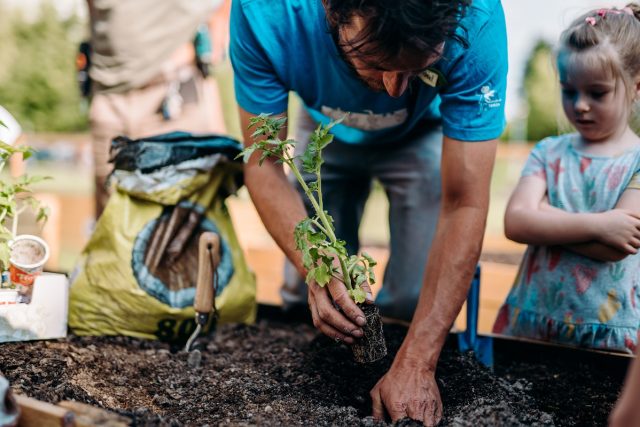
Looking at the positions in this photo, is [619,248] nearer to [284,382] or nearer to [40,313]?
[284,382]

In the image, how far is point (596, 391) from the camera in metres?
1.85

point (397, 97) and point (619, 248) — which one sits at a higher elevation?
point (397, 97)

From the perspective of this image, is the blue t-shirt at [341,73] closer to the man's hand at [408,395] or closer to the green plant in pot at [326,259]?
the green plant in pot at [326,259]

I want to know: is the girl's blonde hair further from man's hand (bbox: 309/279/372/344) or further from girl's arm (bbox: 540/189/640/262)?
man's hand (bbox: 309/279/372/344)

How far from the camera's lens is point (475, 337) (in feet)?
6.66

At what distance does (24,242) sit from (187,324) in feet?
1.98

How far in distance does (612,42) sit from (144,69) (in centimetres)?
231

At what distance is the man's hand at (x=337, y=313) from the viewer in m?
1.52

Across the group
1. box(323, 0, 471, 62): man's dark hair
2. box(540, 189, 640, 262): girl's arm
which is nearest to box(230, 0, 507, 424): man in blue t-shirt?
box(323, 0, 471, 62): man's dark hair

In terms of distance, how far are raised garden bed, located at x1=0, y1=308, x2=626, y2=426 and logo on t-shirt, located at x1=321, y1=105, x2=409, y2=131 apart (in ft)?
2.32

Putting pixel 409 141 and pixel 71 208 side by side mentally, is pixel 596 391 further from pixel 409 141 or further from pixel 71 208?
pixel 71 208

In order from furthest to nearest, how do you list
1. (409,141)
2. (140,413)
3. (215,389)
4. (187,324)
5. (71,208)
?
(71,208)
(409,141)
(187,324)
(215,389)
(140,413)

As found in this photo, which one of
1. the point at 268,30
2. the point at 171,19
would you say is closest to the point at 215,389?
the point at 268,30

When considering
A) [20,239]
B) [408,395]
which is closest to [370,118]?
[408,395]
